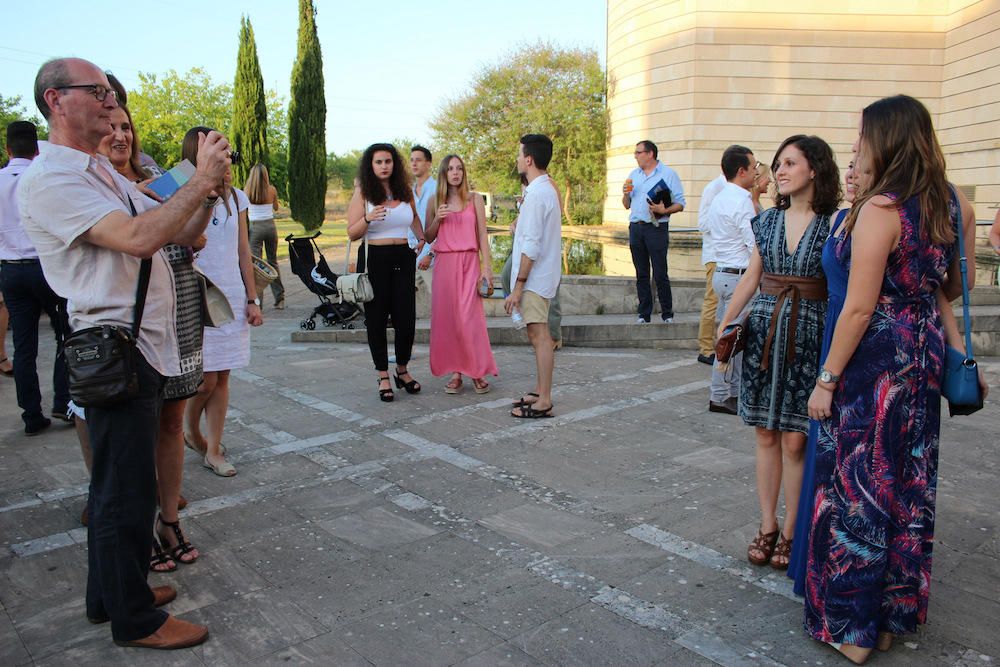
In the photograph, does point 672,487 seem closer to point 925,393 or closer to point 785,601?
point 785,601

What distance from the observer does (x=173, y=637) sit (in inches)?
115

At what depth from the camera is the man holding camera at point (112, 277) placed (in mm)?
2637

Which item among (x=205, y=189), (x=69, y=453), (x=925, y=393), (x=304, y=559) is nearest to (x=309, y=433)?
(x=69, y=453)

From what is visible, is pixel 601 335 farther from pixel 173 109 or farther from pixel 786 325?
pixel 173 109

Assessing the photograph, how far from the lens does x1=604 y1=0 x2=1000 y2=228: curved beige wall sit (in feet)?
58.6

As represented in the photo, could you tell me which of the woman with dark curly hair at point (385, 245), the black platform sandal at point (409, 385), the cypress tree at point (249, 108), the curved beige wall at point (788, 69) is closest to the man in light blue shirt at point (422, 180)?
the woman with dark curly hair at point (385, 245)

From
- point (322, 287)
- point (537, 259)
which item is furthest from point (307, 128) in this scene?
point (537, 259)

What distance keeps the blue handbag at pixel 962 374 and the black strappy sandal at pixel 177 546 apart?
321 cm

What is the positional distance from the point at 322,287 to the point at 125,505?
685 cm

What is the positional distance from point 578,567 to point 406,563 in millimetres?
770

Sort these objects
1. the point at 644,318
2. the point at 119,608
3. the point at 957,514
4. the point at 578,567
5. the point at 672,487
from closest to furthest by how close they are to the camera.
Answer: the point at 119,608 < the point at 578,567 < the point at 957,514 < the point at 672,487 < the point at 644,318

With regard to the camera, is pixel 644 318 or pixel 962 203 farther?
pixel 644 318

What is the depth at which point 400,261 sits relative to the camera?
259 inches

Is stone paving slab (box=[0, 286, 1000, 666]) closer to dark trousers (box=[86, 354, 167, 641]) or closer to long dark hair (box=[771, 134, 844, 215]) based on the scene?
dark trousers (box=[86, 354, 167, 641])
